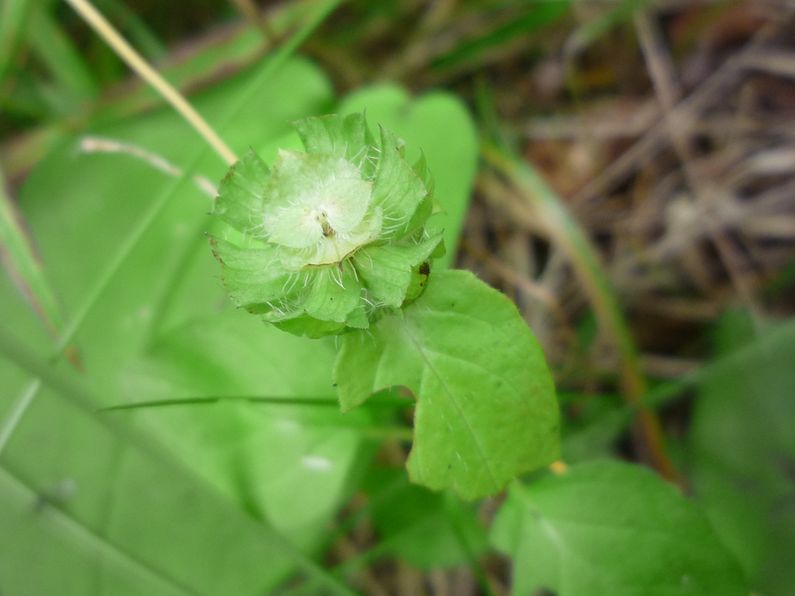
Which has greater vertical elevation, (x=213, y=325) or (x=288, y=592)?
(x=213, y=325)

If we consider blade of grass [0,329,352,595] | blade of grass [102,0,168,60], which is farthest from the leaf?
blade of grass [102,0,168,60]

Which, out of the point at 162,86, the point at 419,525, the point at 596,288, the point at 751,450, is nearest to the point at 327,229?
the point at 162,86

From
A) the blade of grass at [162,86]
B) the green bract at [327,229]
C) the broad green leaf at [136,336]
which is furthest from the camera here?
Answer: the broad green leaf at [136,336]

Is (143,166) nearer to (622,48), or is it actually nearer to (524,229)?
(524,229)

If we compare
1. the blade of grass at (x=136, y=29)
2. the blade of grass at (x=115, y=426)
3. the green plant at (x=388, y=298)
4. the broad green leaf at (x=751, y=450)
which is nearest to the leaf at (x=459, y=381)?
the green plant at (x=388, y=298)

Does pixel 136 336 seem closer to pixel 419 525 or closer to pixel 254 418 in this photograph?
pixel 254 418

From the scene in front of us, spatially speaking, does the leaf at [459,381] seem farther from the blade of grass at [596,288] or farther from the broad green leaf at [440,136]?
the blade of grass at [596,288]

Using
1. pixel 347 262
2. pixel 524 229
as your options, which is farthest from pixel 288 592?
pixel 524 229
